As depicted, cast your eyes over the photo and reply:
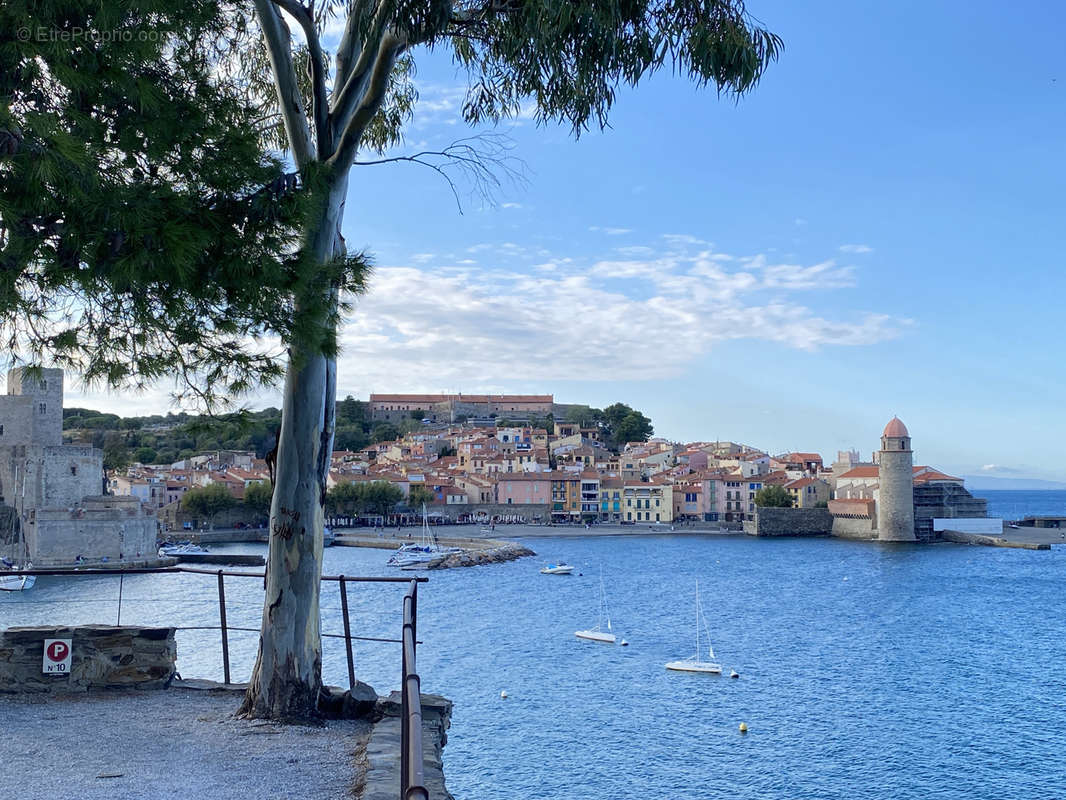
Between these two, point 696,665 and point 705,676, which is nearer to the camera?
point 705,676

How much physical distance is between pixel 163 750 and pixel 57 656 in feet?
5.00

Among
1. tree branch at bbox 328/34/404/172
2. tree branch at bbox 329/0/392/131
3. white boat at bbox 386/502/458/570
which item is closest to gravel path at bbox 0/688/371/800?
tree branch at bbox 328/34/404/172

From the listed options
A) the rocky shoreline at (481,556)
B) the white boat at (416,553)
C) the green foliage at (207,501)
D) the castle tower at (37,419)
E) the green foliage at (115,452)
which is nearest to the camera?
the castle tower at (37,419)

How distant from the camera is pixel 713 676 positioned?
77.9ft

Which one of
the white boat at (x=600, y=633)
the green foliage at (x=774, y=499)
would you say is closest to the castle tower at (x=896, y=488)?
the green foliage at (x=774, y=499)

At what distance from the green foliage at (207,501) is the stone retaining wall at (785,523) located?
40.9 m

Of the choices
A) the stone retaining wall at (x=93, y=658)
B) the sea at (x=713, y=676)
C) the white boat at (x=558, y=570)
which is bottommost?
the sea at (x=713, y=676)

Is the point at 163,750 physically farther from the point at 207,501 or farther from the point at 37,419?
the point at 207,501

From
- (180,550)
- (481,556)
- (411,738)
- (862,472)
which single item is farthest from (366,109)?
(862,472)

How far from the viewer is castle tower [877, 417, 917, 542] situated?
69.9 metres

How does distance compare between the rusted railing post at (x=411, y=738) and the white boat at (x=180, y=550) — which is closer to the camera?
the rusted railing post at (x=411, y=738)

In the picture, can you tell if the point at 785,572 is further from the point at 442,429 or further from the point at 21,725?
the point at 442,429

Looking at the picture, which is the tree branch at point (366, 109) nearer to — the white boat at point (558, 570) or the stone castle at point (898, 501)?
the white boat at point (558, 570)

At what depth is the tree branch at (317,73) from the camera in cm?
599
